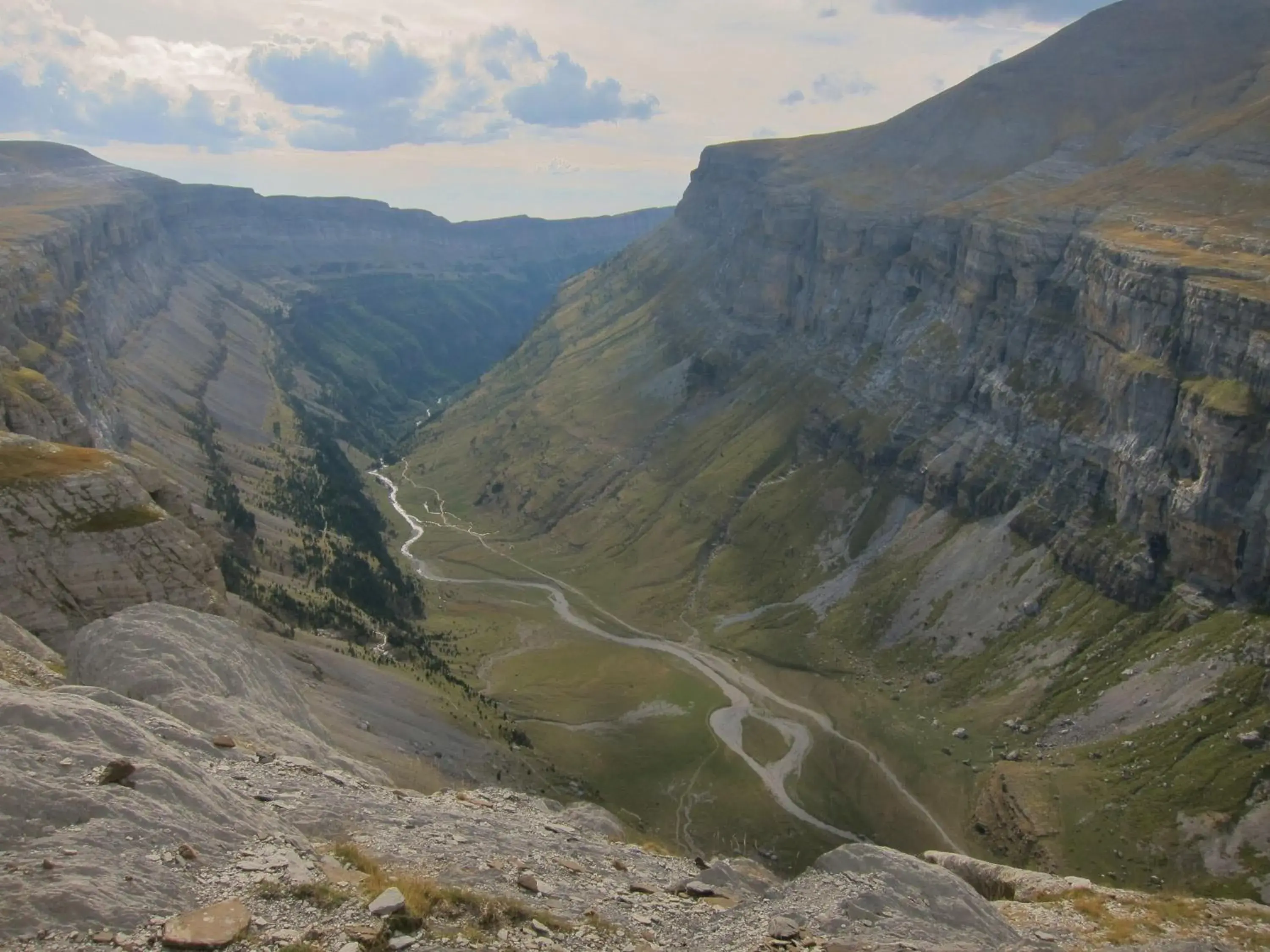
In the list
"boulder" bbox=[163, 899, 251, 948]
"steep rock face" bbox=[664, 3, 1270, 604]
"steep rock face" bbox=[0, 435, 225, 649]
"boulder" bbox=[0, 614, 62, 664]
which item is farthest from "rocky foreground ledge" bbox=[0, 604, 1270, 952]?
"steep rock face" bbox=[664, 3, 1270, 604]

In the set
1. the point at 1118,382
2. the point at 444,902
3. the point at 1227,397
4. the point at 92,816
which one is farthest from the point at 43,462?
the point at 1118,382

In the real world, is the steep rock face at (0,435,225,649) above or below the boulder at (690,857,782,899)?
above

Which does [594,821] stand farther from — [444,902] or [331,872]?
[444,902]

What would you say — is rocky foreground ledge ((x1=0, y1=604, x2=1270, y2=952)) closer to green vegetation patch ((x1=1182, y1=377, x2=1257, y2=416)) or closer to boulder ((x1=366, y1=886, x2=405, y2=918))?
boulder ((x1=366, y1=886, x2=405, y2=918))

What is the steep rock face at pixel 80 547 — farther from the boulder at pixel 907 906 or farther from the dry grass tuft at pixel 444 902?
the boulder at pixel 907 906

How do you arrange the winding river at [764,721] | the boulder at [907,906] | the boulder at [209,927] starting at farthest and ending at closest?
the winding river at [764,721] < the boulder at [907,906] < the boulder at [209,927]

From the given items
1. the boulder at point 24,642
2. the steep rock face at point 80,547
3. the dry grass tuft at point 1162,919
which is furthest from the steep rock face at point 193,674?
the dry grass tuft at point 1162,919

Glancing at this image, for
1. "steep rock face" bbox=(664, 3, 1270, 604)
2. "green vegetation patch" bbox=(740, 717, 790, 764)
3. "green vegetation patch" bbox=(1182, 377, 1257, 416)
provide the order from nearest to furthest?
"green vegetation patch" bbox=(1182, 377, 1257, 416) < "steep rock face" bbox=(664, 3, 1270, 604) < "green vegetation patch" bbox=(740, 717, 790, 764)
